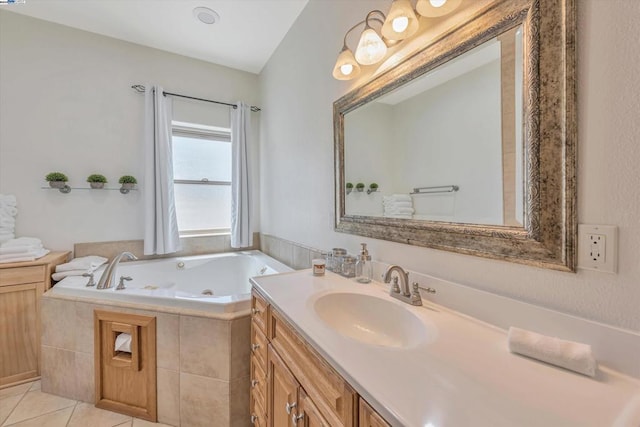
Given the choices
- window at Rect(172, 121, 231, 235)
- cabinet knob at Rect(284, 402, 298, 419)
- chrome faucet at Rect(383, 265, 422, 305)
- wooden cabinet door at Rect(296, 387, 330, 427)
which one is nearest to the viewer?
wooden cabinet door at Rect(296, 387, 330, 427)

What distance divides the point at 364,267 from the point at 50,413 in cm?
209

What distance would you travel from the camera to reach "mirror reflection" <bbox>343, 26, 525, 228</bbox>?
0.79m

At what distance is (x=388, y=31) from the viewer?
3.47 feet

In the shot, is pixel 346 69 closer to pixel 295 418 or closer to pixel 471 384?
pixel 471 384

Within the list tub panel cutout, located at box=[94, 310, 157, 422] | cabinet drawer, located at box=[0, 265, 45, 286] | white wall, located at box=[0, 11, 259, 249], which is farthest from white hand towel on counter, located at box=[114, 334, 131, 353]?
white wall, located at box=[0, 11, 259, 249]

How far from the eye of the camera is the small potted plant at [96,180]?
2.18m

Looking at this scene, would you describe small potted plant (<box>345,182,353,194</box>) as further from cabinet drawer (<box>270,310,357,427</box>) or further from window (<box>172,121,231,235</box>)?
window (<box>172,121,231,235</box>)

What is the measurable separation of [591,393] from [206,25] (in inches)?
116

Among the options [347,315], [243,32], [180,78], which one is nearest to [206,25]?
[243,32]

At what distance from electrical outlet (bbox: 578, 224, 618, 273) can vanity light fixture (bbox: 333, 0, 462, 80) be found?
2.73 feet

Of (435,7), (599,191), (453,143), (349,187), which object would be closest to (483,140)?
(453,143)

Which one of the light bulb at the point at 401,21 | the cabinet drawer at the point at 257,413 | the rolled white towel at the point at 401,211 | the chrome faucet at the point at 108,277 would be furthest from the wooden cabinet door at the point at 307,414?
the chrome faucet at the point at 108,277

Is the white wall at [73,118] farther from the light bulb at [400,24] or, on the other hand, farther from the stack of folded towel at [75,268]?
the light bulb at [400,24]

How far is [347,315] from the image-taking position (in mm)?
1092
